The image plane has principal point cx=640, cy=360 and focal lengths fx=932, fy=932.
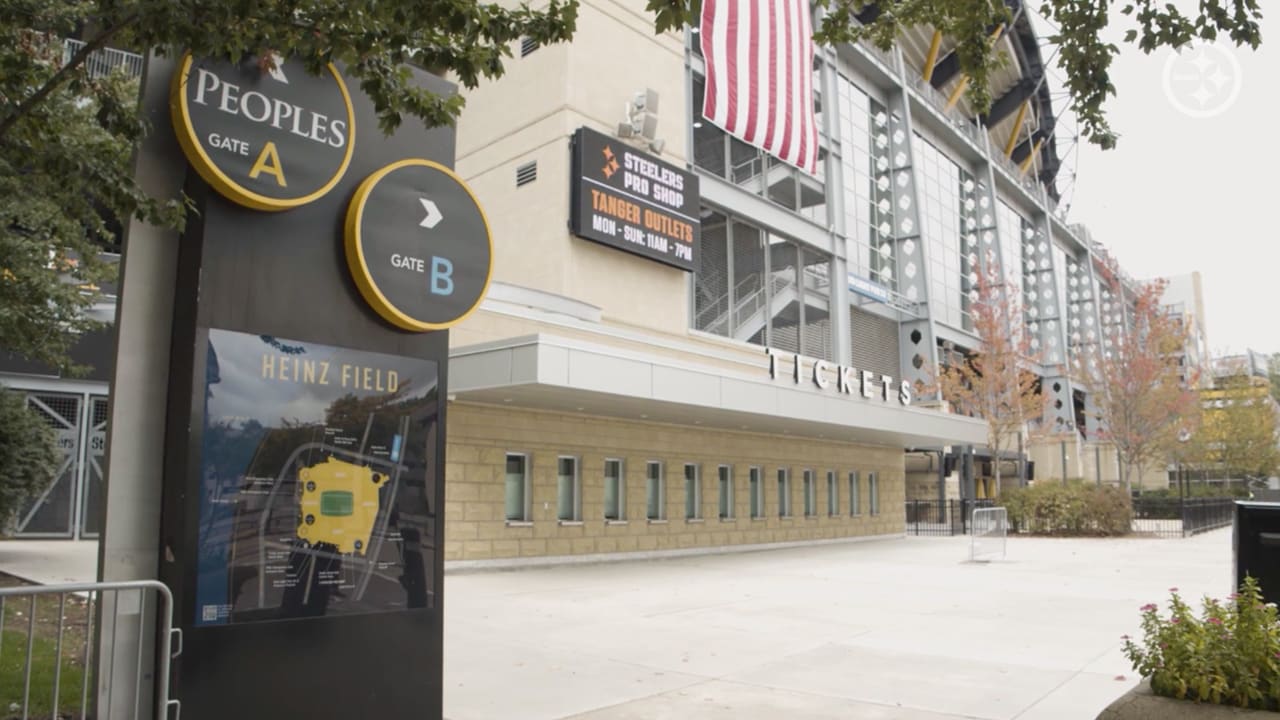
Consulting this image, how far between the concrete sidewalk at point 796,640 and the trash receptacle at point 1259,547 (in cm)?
176

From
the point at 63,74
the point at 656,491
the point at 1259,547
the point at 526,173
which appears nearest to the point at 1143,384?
the point at 656,491

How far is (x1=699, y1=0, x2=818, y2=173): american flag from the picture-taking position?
21.5m

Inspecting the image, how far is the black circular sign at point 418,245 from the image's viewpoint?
6160 mm

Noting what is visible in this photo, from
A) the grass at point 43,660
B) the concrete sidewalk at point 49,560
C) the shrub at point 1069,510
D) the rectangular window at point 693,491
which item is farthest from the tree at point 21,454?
the shrub at point 1069,510

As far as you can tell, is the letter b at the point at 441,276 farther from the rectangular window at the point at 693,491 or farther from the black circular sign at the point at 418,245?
the rectangular window at the point at 693,491

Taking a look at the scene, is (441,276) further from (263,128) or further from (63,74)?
(63,74)

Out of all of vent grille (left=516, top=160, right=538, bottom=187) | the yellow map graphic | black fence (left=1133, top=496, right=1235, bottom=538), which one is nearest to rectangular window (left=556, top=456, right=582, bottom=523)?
vent grille (left=516, top=160, right=538, bottom=187)

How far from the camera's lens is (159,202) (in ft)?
17.4

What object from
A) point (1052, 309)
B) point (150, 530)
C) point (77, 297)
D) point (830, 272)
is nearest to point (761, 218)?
point (830, 272)

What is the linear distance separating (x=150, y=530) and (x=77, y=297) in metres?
12.0

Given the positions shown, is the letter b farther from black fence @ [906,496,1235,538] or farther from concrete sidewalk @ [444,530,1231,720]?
black fence @ [906,496,1235,538]

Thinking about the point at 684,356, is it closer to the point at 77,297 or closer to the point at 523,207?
the point at 523,207

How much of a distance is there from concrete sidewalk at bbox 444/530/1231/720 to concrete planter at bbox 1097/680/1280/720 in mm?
2294

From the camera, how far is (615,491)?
2186 centimetres
